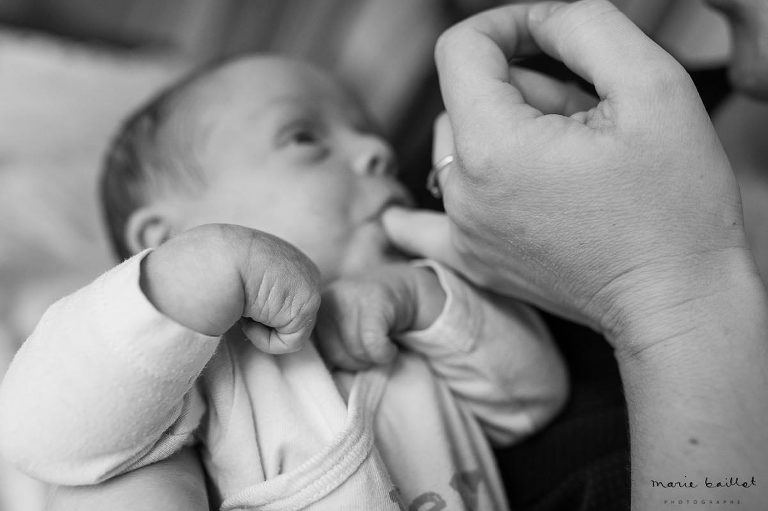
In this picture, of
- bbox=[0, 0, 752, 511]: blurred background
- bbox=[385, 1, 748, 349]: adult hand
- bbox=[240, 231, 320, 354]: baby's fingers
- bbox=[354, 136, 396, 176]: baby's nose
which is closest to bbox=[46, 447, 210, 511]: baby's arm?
bbox=[240, 231, 320, 354]: baby's fingers

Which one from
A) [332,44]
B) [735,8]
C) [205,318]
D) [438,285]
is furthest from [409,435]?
[332,44]

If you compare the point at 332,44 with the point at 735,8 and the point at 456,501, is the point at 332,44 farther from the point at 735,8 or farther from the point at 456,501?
the point at 456,501

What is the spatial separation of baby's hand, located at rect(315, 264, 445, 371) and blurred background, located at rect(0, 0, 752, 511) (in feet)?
1.07

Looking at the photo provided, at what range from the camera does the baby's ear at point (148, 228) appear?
40.5 inches

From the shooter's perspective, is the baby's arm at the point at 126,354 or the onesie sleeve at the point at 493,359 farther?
the onesie sleeve at the point at 493,359

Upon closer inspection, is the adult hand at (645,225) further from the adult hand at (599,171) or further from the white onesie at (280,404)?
the white onesie at (280,404)

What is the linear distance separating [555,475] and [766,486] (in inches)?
15.5

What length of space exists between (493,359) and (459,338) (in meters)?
0.06

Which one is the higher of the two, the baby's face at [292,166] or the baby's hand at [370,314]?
the baby's face at [292,166]

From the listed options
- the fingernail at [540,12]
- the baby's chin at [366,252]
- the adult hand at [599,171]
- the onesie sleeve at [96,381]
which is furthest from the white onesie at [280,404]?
the fingernail at [540,12]

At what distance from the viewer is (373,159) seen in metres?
1.07

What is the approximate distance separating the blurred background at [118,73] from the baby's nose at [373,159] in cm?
16

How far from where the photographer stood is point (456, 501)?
81 cm

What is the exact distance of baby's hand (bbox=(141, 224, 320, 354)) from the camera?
2.06 feet
